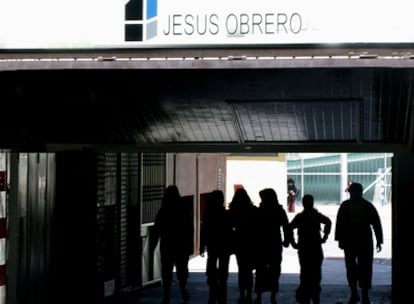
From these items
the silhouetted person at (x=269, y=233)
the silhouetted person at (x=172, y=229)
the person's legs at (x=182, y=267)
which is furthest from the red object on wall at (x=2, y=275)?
the silhouetted person at (x=269, y=233)

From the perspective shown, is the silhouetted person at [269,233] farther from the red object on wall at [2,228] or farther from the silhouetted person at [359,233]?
the red object on wall at [2,228]

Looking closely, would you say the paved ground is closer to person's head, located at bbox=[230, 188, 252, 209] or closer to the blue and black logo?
person's head, located at bbox=[230, 188, 252, 209]

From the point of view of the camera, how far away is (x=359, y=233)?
12.2 m

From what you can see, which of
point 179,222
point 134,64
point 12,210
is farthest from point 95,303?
point 134,64

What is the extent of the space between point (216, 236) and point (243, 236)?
37cm

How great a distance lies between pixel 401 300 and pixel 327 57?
5.64m

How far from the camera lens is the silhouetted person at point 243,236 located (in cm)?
1227

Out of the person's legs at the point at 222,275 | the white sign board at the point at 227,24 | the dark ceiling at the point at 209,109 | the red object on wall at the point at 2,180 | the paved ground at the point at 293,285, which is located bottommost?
the paved ground at the point at 293,285

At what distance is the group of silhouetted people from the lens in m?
12.2

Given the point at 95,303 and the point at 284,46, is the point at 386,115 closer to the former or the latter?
the point at 284,46

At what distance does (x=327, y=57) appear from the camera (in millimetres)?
7398

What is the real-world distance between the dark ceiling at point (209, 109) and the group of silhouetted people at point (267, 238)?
2.63ft

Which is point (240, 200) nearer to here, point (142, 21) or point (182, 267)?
point (182, 267)

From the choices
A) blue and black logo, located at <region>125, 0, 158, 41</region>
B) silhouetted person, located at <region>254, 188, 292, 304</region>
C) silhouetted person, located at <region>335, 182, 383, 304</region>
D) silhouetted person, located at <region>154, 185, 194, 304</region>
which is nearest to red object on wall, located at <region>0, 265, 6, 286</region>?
blue and black logo, located at <region>125, 0, 158, 41</region>
